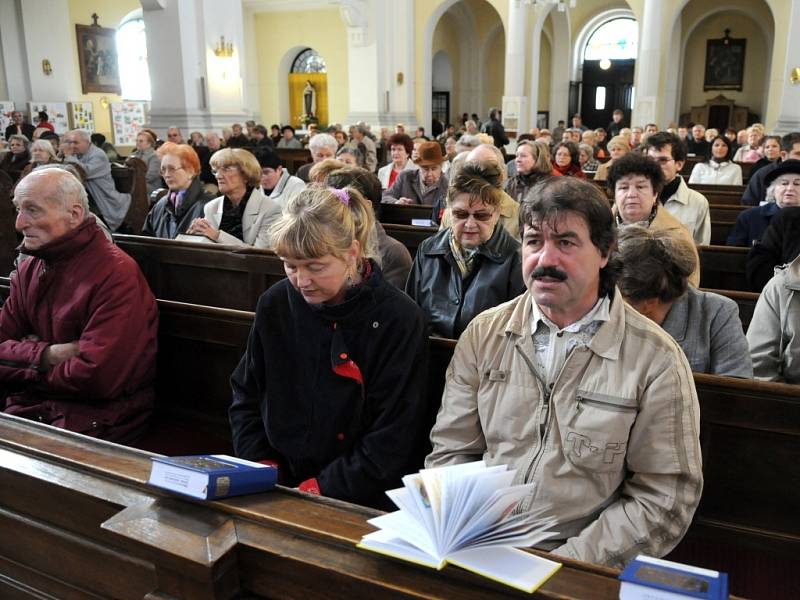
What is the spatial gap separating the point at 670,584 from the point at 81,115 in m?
17.6

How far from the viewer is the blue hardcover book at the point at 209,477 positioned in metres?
1.27

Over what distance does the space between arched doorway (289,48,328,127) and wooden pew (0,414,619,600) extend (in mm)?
20419

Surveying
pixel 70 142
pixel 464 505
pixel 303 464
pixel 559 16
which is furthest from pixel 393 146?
pixel 559 16

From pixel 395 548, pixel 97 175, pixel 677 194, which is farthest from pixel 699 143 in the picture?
pixel 395 548

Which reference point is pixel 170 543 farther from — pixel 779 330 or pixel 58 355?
pixel 779 330

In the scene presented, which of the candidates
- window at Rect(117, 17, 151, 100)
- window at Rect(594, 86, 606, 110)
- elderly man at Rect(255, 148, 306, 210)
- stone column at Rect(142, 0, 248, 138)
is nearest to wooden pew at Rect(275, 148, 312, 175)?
stone column at Rect(142, 0, 248, 138)

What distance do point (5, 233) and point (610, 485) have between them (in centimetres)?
604

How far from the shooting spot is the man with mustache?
1623 millimetres

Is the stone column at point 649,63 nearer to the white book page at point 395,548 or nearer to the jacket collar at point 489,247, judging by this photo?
the jacket collar at point 489,247

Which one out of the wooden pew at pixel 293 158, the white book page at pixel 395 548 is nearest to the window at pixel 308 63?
the wooden pew at pixel 293 158

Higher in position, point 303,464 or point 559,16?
point 559,16

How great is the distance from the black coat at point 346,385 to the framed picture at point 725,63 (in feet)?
73.1

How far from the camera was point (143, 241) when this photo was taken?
4.30 meters

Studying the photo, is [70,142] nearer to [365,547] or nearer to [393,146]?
[393,146]
